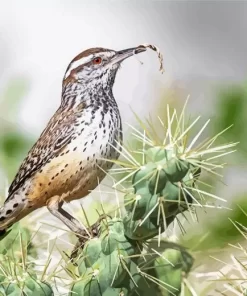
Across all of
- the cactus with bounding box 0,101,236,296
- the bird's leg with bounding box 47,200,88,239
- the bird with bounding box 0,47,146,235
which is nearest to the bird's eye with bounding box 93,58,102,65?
the bird with bounding box 0,47,146,235

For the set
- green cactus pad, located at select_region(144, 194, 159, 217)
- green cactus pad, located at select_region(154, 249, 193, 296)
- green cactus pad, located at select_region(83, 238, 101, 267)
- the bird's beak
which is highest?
the bird's beak

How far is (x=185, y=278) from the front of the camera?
0.76 metres

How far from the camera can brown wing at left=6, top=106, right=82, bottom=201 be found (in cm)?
101

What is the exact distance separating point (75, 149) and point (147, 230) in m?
0.33

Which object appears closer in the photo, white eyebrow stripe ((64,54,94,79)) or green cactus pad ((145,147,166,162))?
green cactus pad ((145,147,166,162))

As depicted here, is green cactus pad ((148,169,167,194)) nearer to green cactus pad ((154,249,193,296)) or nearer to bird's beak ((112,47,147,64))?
green cactus pad ((154,249,193,296))

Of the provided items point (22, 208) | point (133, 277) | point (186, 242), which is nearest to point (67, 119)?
point (22, 208)

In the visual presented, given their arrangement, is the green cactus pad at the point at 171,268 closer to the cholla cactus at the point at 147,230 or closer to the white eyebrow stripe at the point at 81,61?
the cholla cactus at the point at 147,230

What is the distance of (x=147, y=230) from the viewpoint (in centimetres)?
68

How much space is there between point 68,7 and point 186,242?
600mm

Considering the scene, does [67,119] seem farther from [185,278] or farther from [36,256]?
[185,278]

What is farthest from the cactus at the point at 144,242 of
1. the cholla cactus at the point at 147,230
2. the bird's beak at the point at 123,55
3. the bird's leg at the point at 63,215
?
the bird's beak at the point at 123,55

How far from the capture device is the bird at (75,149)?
984mm

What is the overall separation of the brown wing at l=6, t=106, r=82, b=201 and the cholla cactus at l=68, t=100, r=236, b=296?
0.28 meters
